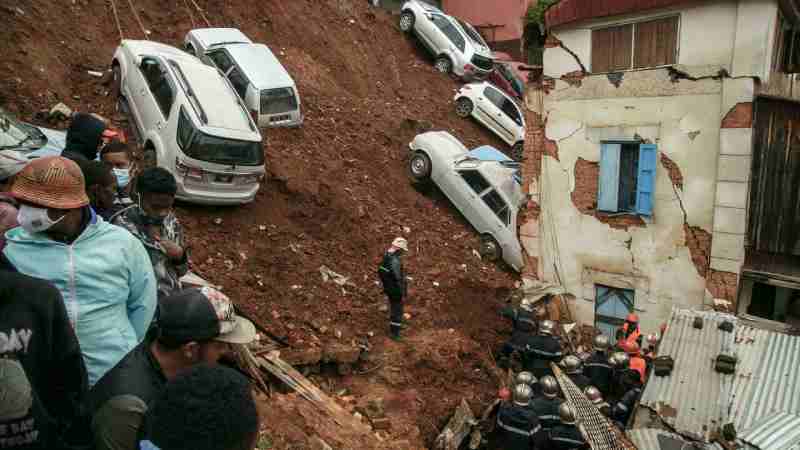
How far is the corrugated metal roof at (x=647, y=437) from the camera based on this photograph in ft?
23.2

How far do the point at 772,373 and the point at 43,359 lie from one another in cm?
801

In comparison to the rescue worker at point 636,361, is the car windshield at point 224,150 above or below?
above

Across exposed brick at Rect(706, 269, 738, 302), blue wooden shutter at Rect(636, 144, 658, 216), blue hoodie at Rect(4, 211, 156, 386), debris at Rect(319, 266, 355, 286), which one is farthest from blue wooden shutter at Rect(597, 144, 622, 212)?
blue hoodie at Rect(4, 211, 156, 386)

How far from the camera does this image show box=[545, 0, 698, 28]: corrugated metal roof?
410 inches

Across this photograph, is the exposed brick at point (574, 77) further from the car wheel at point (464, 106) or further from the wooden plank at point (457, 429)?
the car wheel at point (464, 106)

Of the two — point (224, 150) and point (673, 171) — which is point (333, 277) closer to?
point (224, 150)

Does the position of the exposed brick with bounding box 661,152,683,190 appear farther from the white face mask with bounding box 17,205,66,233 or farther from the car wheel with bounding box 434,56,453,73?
the car wheel with bounding box 434,56,453,73

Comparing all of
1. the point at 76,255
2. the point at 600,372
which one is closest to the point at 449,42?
the point at 600,372

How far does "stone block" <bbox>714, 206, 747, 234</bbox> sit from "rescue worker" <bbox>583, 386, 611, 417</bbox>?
3.82 metres

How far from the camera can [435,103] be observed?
19438 mm

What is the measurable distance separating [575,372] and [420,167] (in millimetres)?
7391

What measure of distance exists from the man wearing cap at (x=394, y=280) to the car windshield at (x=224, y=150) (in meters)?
2.96

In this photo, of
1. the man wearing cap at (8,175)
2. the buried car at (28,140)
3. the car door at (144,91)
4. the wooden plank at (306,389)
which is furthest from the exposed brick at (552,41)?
the man wearing cap at (8,175)

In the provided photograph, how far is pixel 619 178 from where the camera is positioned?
1119cm
